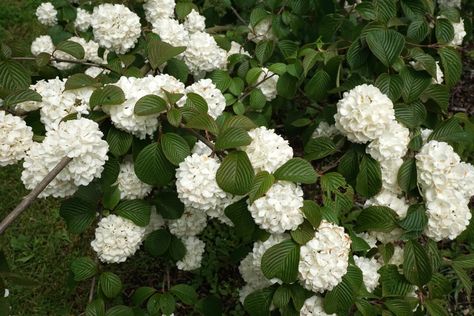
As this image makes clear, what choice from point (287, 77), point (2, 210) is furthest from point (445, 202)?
point (2, 210)

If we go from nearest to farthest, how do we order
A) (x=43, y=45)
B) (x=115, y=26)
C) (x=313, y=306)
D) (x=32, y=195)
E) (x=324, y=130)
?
(x=32, y=195)
(x=313, y=306)
(x=115, y=26)
(x=324, y=130)
(x=43, y=45)

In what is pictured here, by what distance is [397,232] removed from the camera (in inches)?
61.1

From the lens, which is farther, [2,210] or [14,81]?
[2,210]

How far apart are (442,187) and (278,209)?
0.54 metres

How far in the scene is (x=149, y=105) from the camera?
1.30m

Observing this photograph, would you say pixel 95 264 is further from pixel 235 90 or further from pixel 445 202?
pixel 445 202

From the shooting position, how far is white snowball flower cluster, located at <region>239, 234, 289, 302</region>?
4.62ft

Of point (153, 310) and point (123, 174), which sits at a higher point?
point (123, 174)

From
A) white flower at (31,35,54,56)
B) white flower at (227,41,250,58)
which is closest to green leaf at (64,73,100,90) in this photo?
white flower at (227,41,250,58)

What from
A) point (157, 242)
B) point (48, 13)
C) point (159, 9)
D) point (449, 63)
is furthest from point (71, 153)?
point (48, 13)

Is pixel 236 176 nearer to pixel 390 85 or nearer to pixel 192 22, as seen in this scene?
pixel 390 85

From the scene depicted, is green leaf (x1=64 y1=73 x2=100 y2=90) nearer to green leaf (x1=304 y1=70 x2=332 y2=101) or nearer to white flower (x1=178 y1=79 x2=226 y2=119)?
white flower (x1=178 y1=79 x2=226 y2=119)

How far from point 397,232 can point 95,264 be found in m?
0.96

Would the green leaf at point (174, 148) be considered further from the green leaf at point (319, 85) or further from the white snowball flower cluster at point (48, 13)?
the white snowball flower cluster at point (48, 13)
